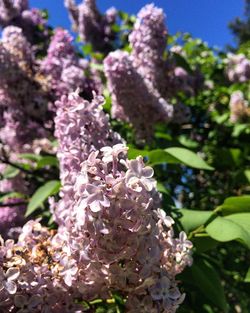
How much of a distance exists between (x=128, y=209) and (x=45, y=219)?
1.28 metres

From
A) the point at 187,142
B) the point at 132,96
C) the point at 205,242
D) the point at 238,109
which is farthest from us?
the point at 238,109

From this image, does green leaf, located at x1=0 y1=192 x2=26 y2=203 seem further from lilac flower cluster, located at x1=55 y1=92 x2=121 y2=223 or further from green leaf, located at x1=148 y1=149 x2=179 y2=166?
lilac flower cluster, located at x1=55 y1=92 x2=121 y2=223

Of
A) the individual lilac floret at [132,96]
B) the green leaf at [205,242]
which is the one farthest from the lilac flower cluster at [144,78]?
the green leaf at [205,242]

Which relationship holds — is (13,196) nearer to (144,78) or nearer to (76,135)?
A: (144,78)

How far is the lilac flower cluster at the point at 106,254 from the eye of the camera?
941 mm

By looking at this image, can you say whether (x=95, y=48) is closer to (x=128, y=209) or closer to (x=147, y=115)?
(x=147, y=115)

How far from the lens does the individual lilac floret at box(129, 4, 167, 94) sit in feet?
7.96

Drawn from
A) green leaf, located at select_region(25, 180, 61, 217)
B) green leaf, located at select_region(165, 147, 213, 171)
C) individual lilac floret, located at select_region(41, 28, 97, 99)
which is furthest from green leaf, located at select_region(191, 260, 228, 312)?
individual lilac floret, located at select_region(41, 28, 97, 99)

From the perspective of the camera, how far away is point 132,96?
86.0 inches

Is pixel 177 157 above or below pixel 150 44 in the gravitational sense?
below

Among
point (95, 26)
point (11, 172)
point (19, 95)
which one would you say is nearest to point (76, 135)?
point (19, 95)

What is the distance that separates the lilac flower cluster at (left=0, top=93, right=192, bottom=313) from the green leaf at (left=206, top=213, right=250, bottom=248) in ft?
0.59

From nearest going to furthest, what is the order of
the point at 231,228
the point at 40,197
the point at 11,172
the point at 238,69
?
the point at 231,228 → the point at 40,197 → the point at 11,172 → the point at 238,69

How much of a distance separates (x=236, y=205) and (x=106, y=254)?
2.22 ft
